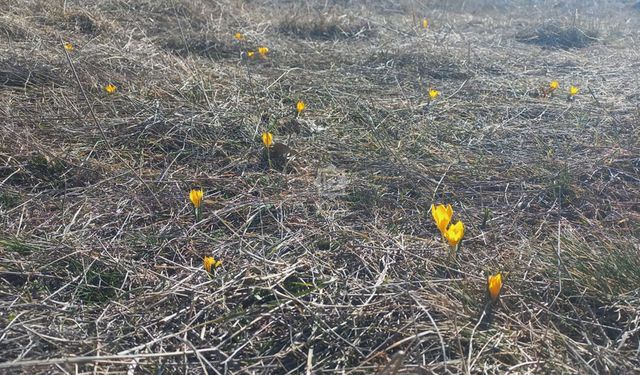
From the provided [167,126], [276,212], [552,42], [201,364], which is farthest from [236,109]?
[552,42]

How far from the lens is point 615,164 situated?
2936 millimetres

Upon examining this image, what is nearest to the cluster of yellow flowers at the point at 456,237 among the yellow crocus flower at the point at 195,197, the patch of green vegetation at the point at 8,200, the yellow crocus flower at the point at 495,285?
the yellow crocus flower at the point at 495,285

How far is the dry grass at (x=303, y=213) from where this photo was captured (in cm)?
173

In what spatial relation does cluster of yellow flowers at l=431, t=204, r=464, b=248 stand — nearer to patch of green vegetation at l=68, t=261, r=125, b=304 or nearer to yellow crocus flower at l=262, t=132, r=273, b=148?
yellow crocus flower at l=262, t=132, r=273, b=148

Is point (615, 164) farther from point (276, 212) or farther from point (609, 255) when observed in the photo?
point (276, 212)

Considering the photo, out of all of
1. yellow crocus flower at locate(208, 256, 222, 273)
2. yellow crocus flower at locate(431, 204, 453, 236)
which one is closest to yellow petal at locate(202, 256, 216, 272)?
yellow crocus flower at locate(208, 256, 222, 273)

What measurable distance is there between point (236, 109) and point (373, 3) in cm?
518

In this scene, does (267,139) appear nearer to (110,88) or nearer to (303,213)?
(303,213)

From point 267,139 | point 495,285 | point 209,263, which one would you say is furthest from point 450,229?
point 267,139

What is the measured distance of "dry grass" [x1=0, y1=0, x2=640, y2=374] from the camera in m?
1.73

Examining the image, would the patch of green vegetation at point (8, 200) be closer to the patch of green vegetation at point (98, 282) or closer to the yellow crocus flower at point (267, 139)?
the patch of green vegetation at point (98, 282)

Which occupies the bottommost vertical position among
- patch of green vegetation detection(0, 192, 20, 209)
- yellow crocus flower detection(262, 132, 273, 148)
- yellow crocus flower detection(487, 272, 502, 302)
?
patch of green vegetation detection(0, 192, 20, 209)

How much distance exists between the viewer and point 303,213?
247 centimetres

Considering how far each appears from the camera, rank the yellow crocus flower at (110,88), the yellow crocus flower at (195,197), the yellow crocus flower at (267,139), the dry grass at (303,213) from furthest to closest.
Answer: the yellow crocus flower at (110,88)
the yellow crocus flower at (267,139)
the yellow crocus flower at (195,197)
the dry grass at (303,213)
